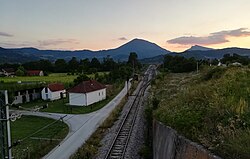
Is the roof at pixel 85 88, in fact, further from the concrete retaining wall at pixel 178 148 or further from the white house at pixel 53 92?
the concrete retaining wall at pixel 178 148

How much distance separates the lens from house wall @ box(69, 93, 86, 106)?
47.1m

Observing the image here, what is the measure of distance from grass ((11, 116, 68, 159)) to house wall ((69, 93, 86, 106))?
905cm

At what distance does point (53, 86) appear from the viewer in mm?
57219

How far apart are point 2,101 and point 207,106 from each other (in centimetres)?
706

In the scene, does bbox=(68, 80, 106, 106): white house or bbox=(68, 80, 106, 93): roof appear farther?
bbox=(68, 80, 106, 93): roof

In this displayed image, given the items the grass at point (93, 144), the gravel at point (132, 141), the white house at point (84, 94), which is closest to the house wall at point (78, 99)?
the white house at point (84, 94)

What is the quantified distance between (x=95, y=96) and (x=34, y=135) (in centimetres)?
2221

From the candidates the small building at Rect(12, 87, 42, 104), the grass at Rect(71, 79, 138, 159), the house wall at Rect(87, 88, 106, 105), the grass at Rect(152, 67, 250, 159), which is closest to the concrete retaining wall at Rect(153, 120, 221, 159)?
the grass at Rect(152, 67, 250, 159)

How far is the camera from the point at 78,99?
47.4 m

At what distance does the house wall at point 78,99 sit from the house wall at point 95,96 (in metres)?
0.91

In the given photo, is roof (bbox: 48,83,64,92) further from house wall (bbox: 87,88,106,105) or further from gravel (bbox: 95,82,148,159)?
gravel (bbox: 95,82,148,159)

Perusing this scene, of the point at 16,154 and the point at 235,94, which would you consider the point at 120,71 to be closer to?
the point at 16,154

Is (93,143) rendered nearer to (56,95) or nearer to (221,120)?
(221,120)

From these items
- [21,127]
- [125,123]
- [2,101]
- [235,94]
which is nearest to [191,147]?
[235,94]
